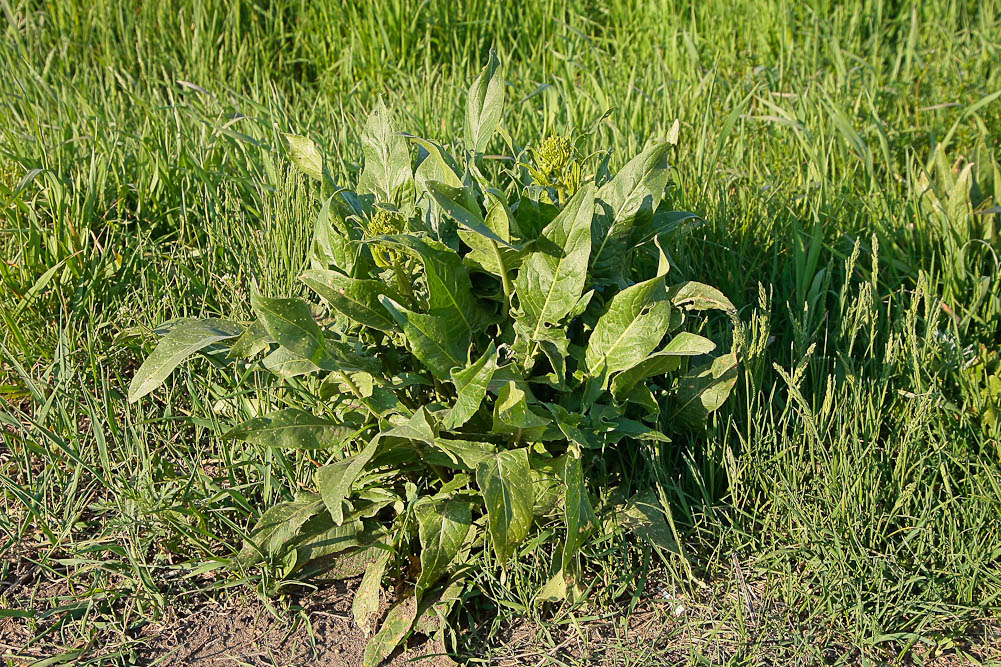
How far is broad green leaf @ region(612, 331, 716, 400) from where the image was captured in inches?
69.9

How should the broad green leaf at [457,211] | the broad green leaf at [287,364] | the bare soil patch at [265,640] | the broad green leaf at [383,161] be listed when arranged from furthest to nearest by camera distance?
the broad green leaf at [383,161] → the bare soil patch at [265,640] → the broad green leaf at [287,364] → the broad green leaf at [457,211]

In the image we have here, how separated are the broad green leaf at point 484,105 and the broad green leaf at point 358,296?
45 centimetres

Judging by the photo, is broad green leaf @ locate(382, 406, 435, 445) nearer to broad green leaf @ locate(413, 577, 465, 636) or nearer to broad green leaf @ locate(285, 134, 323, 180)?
broad green leaf @ locate(413, 577, 465, 636)

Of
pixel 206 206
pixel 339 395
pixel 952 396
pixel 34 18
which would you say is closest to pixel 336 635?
pixel 339 395

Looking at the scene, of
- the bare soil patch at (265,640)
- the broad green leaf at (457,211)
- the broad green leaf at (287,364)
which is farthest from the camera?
the bare soil patch at (265,640)

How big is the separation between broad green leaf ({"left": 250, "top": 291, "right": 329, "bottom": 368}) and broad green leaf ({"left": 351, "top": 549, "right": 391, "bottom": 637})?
0.48 meters

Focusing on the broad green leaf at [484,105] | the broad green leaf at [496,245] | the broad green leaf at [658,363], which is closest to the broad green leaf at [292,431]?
the broad green leaf at [496,245]

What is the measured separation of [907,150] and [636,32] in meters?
1.13

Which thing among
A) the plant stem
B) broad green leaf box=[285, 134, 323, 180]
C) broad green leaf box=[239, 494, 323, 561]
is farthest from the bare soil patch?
broad green leaf box=[285, 134, 323, 180]

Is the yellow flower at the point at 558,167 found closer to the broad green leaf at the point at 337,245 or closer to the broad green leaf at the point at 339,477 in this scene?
the broad green leaf at the point at 337,245

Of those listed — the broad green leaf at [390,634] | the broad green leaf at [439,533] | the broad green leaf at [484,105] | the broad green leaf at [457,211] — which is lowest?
the broad green leaf at [390,634]

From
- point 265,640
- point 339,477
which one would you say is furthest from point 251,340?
point 265,640

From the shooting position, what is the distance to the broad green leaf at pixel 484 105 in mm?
2043

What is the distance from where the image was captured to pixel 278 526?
6.39 ft
